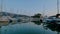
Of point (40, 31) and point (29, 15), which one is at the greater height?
point (29, 15)

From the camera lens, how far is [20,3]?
4117 millimetres

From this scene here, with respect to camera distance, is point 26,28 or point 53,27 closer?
point 26,28

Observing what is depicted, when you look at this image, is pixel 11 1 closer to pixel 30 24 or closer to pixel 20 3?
pixel 20 3

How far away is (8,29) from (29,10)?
3.22 ft

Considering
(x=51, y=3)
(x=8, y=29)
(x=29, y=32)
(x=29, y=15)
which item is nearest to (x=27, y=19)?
(x=29, y=15)

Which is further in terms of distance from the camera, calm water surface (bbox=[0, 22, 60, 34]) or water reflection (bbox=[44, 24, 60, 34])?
water reflection (bbox=[44, 24, 60, 34])

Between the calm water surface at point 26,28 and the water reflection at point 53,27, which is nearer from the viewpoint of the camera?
the calm water surface at point 26,28

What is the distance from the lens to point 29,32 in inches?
161

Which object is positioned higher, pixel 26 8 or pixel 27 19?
pixel 26 8

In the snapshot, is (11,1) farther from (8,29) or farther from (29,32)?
(29,32)

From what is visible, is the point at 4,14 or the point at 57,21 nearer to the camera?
the point at 4,14

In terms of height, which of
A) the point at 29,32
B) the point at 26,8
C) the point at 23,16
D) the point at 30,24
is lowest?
the point at 29,32

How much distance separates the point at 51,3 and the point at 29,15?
86 cm

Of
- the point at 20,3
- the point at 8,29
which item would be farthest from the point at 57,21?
the point at 8,29
